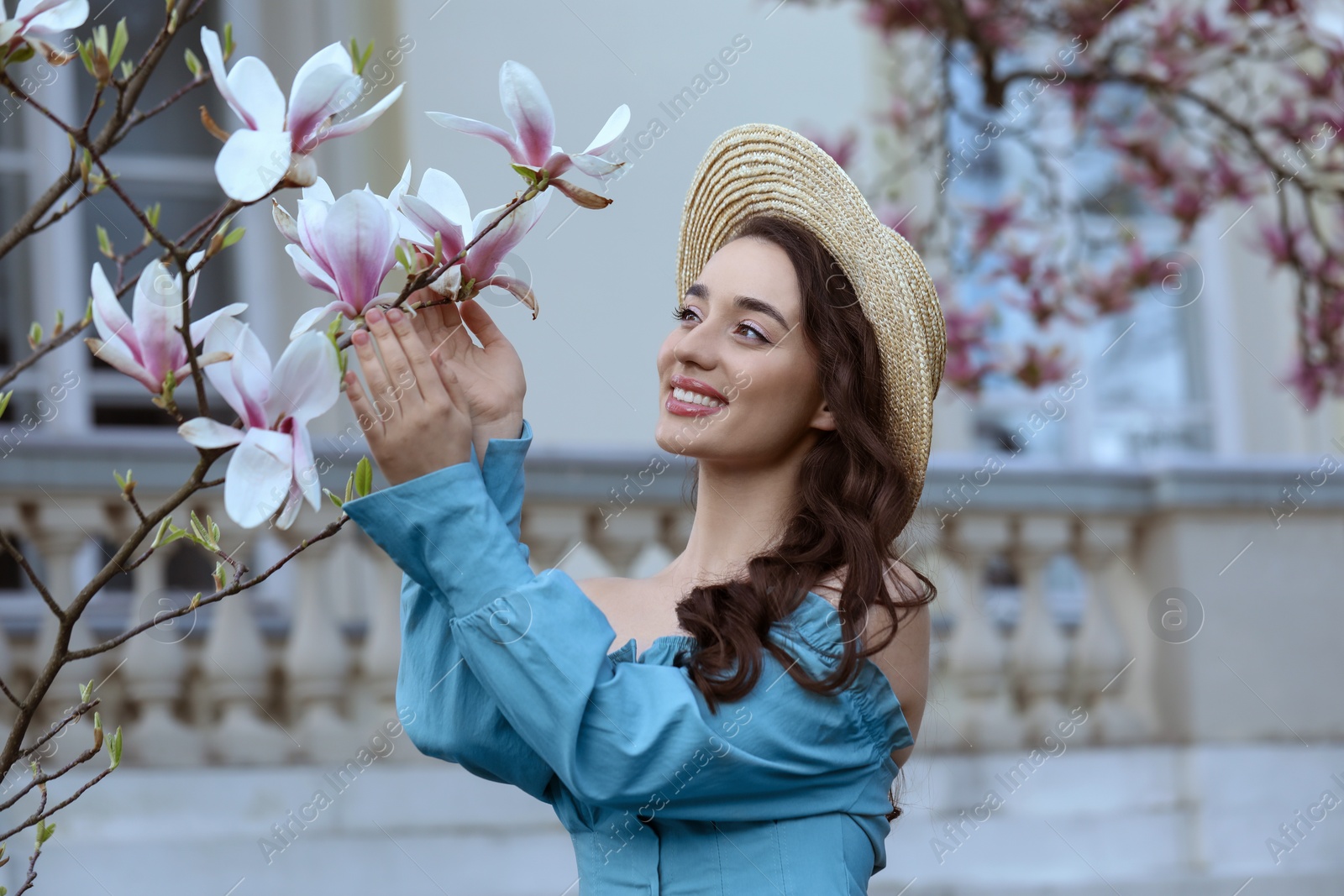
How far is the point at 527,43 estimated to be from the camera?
13.7ft

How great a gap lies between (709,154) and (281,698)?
1964 millimetres

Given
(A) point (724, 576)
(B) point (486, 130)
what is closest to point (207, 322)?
(B) point (486, 130)

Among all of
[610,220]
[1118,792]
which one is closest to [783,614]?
[1118,792]

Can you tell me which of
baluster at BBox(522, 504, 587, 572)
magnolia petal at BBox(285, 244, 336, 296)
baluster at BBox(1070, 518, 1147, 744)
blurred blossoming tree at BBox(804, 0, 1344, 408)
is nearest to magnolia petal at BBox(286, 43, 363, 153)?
magnolia petal at BBox(285, 244, 336, 296)

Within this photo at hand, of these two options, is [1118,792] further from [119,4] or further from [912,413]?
[119,4]

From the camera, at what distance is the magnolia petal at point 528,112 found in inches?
40.9

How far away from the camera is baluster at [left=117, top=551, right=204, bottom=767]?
2.99m

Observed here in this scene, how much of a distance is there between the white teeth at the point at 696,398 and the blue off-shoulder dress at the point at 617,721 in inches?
9.0

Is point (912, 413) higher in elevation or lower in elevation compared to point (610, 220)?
higher

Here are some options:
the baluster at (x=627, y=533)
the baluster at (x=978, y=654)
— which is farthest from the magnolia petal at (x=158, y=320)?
the baluster at (x=978, y=654)

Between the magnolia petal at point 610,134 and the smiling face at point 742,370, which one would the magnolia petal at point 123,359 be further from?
the smiling face at point 742,370

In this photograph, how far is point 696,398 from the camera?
150 centimetres

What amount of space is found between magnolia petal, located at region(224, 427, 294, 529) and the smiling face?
67 cm

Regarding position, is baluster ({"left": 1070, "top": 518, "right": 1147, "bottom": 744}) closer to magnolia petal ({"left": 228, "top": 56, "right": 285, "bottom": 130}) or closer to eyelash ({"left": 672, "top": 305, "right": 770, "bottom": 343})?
eyelash ({"left": 672, "top": 305, "right": 770, "bottom": 343})
